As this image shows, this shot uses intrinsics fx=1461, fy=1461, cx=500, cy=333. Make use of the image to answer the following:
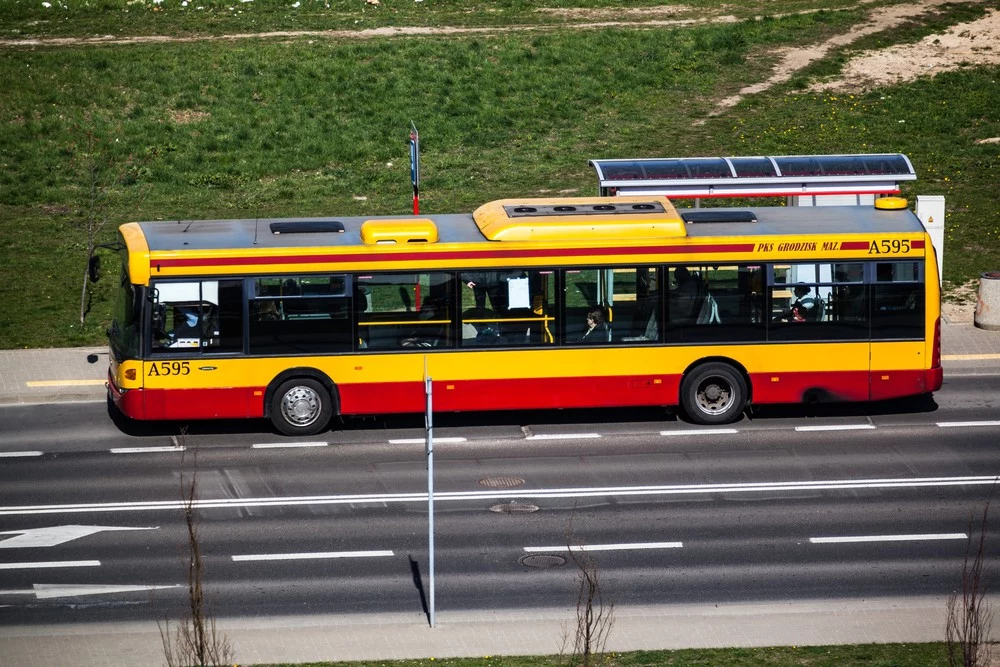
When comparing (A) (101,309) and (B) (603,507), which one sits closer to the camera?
(B) (603,507)

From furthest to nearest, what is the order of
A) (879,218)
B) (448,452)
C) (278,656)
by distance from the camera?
1. (879,218)
2. (448,452)
3. (278,656)

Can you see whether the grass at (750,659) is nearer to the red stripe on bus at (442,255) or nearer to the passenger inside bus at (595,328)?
the passenger inside bus at (595,328)

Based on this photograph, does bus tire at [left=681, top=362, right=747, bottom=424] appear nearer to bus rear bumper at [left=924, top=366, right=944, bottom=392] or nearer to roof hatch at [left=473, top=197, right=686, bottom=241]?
roof hatch at [left=473, top=197, right=686, bottom=241]

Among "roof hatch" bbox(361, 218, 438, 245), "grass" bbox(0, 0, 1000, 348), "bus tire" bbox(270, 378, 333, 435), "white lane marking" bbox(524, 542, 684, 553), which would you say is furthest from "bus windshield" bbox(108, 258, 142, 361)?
"grass" bbox(0, 0, 1000, 348)

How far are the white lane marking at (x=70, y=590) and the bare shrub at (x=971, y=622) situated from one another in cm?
751

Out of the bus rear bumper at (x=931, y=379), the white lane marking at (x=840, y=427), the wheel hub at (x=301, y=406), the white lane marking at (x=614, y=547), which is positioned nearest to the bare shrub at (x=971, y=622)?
the white lane marking at (x=614, y=547)

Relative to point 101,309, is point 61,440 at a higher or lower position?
lower

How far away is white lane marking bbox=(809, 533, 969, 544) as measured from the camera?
16.0 metres

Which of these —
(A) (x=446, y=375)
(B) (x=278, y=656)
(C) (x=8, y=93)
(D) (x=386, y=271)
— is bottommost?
(B) (x=278, y=656)

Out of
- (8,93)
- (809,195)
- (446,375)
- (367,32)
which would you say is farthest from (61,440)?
(367,32)

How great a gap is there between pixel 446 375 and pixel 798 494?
5.22 meters

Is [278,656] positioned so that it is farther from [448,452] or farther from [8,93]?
[8,93]

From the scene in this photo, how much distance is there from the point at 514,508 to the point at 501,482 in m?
1.06

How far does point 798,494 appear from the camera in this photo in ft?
57.6
